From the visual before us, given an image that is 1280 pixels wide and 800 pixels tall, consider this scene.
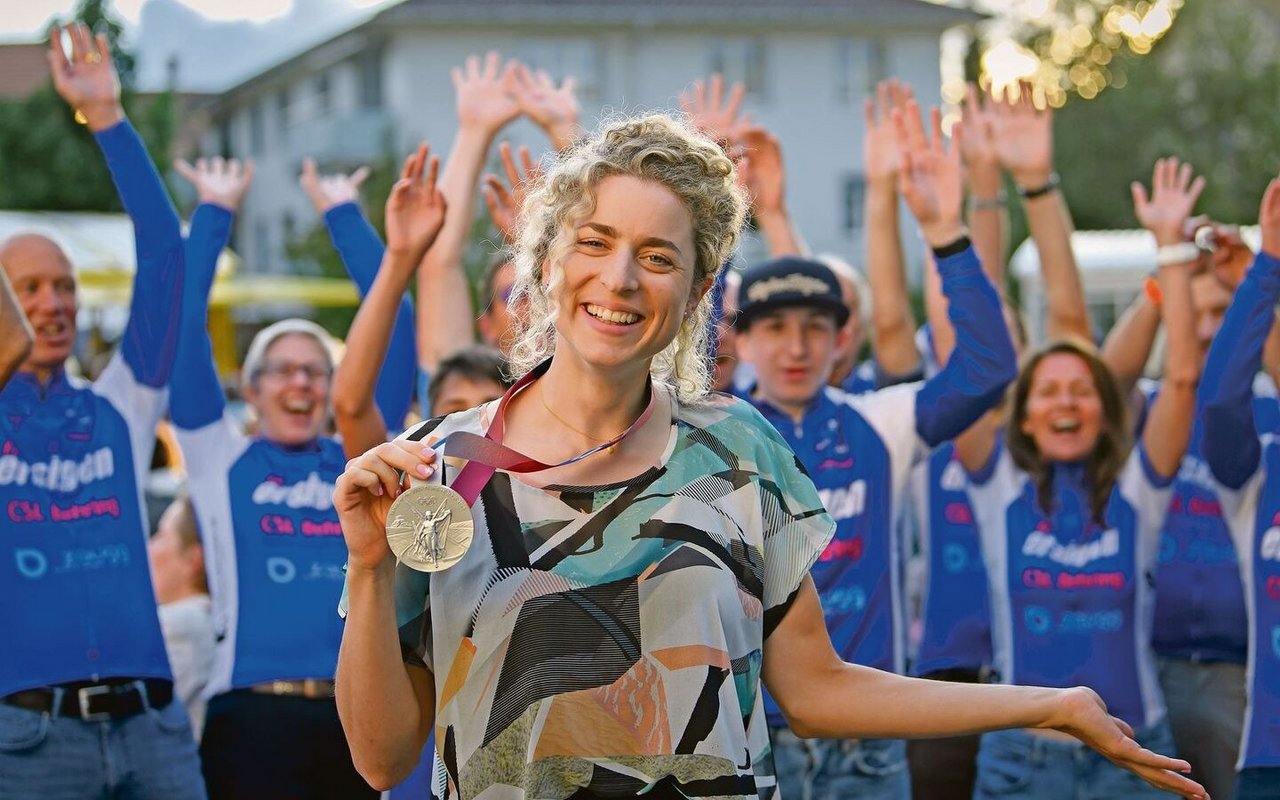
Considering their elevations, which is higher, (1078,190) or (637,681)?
(1078,190)

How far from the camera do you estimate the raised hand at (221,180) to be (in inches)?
205

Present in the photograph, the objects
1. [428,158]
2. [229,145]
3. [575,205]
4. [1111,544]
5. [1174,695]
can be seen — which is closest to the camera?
[575,205]

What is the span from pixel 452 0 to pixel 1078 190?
583 inches

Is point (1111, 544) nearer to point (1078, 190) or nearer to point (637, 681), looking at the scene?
point (637, 681)

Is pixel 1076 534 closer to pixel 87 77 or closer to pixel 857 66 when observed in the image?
pixel 87 77

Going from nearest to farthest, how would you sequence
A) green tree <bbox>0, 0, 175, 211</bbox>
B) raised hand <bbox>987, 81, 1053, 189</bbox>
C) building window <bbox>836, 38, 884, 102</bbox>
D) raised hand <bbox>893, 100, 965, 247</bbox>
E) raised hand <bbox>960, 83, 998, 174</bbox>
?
raised hand <bbox>893, 100, 965, 247</bbox> → raised hand <bbox>987, 81, 1053, 189</bbox> → raised hand <bbox>960, 83, 998, 174</bbox> → green tree <bbox>0, 0, 175, 211</bbox> → building window <bbox>836, 38, 884, 102</bbox>

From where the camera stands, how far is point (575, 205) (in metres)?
2.55

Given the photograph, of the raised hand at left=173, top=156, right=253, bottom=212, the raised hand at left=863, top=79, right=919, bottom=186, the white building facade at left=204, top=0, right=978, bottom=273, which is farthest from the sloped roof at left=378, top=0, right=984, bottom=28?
the raised hand at left=173, top=156, right=253, bottom=212

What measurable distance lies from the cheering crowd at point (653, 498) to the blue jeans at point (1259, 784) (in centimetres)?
1

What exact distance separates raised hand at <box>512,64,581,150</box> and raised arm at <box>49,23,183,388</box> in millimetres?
1369

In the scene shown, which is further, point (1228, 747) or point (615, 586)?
point (1228, 747)

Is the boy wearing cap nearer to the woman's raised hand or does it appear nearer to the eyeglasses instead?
the eyeglasses

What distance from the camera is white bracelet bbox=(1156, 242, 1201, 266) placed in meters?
5.22

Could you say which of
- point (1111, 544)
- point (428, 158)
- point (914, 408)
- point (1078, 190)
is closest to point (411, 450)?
point (428, 158)
